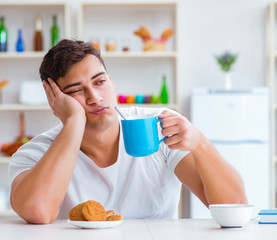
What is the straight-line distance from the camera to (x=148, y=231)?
3.97 feet

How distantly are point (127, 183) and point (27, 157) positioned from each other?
14.3 inches

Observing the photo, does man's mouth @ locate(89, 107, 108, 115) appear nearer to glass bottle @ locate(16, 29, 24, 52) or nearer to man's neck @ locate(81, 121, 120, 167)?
man's neck @ locate(81, 121, 120, 167)

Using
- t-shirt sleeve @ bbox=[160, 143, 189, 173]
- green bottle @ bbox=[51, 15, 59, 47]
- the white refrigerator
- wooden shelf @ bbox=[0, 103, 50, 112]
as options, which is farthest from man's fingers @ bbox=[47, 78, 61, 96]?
green bottle @ bbox=[51, 15, 59, 47]

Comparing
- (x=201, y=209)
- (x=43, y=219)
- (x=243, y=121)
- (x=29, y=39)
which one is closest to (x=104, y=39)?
(x=29, y=39)

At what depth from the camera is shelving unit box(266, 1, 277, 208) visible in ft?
13.6

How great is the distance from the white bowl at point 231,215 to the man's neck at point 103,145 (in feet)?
2.03

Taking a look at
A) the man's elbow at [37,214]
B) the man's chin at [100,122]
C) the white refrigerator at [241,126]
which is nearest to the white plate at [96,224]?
the man's elbow at [37,214]

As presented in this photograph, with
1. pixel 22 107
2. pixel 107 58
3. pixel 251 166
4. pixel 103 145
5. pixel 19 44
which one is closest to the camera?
pixel 103 145

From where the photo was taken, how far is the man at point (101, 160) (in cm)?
155

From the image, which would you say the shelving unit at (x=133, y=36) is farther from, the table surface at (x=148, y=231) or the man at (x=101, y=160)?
the table surface at (x=148, y=231)

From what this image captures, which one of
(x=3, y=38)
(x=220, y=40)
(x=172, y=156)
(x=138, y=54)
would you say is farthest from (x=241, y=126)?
(x=172, y=156)

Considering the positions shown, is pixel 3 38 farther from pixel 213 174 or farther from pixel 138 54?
pixel 213 174

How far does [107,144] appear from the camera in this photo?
5.85ft

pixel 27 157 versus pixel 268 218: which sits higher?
pixel 27 157
